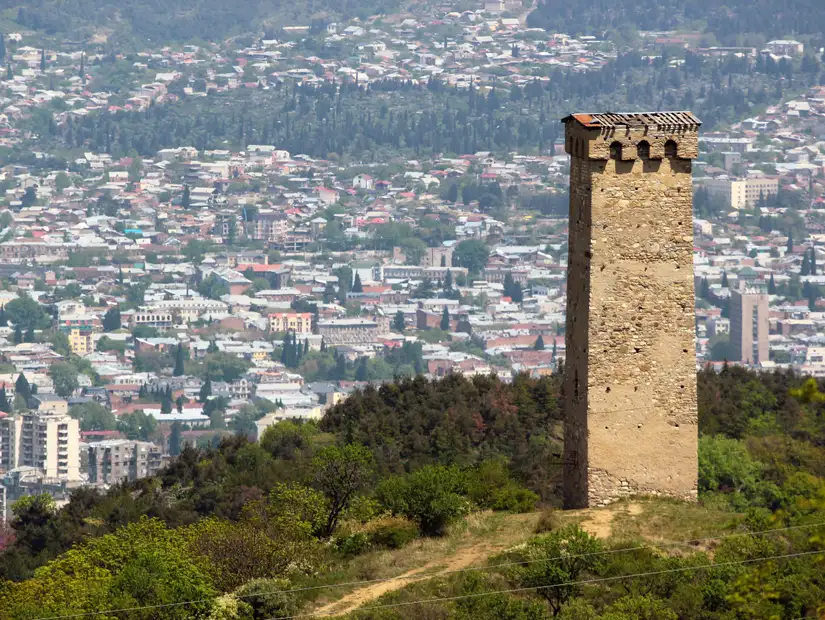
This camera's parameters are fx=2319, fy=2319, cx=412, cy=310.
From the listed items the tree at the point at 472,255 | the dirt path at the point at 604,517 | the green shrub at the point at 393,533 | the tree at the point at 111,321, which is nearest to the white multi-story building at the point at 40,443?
the tree at the point at 111,321

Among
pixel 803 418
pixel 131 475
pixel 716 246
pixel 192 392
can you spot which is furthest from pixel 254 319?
pixel 803 418

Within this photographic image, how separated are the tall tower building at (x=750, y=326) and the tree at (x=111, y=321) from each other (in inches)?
1768

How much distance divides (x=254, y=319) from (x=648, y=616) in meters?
154

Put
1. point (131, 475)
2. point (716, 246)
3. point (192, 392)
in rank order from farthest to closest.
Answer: point (716, 246) < point (192, 392) < point (131, 475)

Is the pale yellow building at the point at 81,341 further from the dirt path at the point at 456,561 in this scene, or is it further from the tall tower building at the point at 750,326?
the dirt path at the point at 456,561

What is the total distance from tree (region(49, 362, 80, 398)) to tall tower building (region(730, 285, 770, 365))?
143 ft

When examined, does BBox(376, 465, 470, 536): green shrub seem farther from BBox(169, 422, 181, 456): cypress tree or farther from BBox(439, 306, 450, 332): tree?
BBox(439, 306, 450, 332): tree

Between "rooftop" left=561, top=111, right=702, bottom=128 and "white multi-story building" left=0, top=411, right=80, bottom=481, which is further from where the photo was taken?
"white multi-story building" left=0, top=411, right=80, bottom=481

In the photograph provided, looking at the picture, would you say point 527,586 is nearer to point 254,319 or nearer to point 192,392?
point 192,392

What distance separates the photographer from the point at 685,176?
22.7 metres

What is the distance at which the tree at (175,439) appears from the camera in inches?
4938

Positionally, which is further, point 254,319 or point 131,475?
point 254,319

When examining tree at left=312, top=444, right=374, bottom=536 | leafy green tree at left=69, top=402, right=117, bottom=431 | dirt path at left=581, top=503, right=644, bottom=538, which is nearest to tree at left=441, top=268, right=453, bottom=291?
leafy green tree at left=69, top=402, right=117, bottom=431

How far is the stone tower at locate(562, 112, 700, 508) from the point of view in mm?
22375
